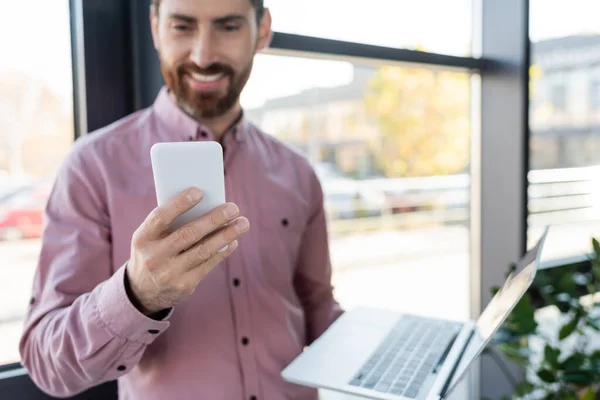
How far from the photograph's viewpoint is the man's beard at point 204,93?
1051 mm

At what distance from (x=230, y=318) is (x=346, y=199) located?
7.96 feet

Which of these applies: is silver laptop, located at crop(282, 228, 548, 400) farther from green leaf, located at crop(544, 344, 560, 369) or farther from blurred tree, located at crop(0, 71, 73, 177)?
blurred tree, located at crop(0, 71, 73, 177)

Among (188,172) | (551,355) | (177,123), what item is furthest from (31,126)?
(551,355)

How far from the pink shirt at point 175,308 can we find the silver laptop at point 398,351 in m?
0.14

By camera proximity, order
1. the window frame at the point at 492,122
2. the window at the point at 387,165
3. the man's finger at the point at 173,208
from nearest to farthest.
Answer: the man's finger at the point at 173,208
the window frame at the point at 492,122
the window at the point at 387,165

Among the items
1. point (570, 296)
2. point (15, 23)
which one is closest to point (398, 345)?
point (570, 296)

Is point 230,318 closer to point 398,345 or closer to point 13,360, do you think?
point 398,345

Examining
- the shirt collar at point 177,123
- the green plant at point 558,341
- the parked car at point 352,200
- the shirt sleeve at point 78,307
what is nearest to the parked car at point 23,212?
the shirt sleeve at point 78,307

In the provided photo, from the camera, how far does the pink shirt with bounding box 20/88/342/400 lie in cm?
85

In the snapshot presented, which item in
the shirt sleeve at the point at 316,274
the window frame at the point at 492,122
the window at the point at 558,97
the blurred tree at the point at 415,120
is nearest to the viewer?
the shirt sleeve at the point at 316,274

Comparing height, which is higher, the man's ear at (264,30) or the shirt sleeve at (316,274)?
the man's ear at (264,30)

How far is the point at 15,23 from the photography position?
1134 millimetres

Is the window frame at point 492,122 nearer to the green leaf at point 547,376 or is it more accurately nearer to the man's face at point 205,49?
the man's face at point 205,49

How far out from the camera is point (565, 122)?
2.46 metres
